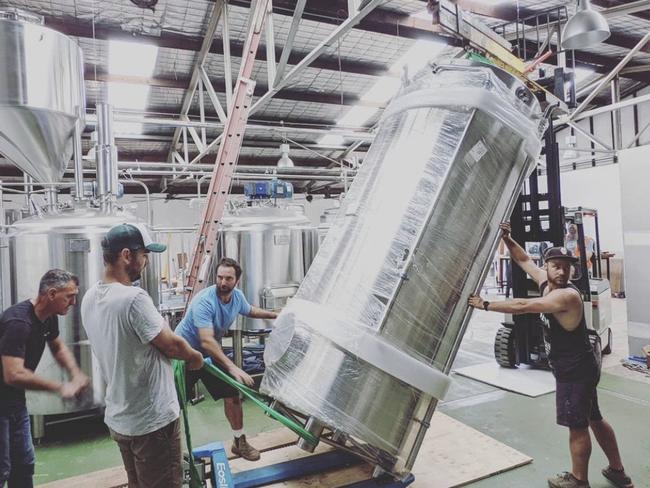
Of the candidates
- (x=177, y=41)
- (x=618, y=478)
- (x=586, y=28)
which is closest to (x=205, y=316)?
(x=618, y=478)

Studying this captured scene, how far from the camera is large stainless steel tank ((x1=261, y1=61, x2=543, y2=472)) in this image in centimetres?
190

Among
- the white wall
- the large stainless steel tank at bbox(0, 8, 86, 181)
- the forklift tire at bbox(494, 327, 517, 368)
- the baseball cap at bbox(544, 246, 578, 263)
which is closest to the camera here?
the large stainless steel tank at bbox(0, 8, 86, 181)

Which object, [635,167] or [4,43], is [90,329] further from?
[635,167]

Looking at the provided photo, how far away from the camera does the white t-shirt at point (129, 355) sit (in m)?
1.91

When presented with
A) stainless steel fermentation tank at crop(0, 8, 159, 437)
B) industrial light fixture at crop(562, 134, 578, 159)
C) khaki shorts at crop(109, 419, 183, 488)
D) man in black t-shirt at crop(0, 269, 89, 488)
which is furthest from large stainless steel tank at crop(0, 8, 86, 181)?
industrial light fixture at crop(562, 134, 578, 159)

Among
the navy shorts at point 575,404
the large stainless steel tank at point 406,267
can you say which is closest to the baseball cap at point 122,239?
the large stainless steel tank at point 406,267

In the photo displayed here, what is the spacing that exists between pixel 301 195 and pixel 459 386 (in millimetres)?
11946

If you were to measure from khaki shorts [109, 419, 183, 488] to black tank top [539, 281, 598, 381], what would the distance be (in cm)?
224

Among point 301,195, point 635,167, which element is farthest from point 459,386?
point 301,195

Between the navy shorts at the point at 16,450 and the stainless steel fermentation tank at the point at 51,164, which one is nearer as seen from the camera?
the navy shorts at the point at 16,450

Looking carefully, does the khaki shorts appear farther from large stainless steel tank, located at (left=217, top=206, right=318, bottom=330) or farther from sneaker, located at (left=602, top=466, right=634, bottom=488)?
large stainless steel tank, located at (left=217, top=206, right=318, bottom=330)

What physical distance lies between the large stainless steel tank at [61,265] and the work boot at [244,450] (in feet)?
4.64

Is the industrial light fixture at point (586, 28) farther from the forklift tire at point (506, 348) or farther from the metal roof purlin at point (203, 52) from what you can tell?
the metal roof purlin at point (203, 52)

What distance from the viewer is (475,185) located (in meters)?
2.13
